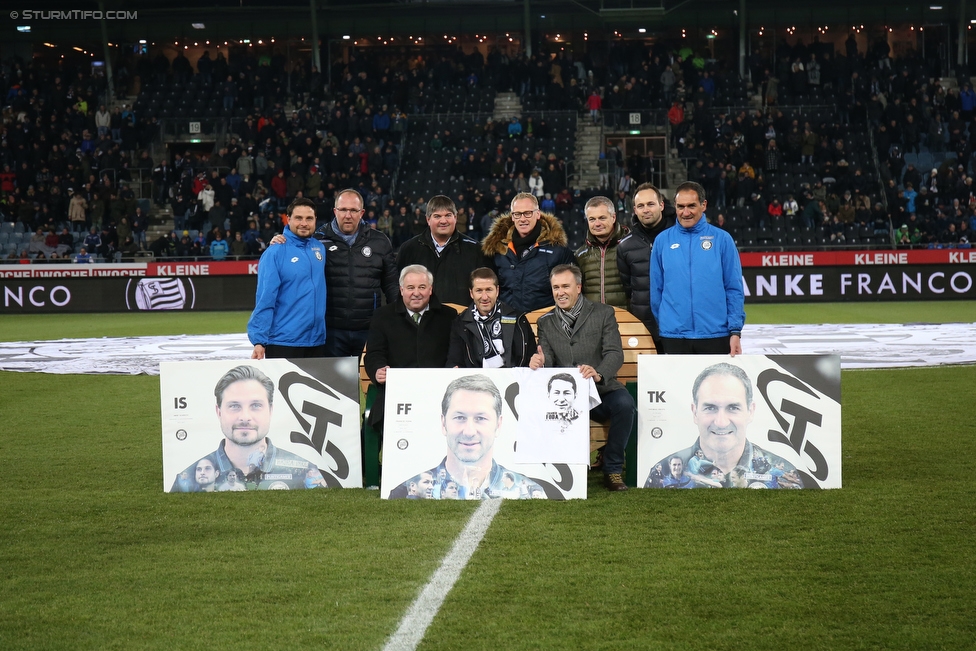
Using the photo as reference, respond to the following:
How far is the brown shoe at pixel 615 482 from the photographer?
22.1 ft

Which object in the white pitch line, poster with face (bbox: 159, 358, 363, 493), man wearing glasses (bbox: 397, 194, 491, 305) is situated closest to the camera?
the white pitch line

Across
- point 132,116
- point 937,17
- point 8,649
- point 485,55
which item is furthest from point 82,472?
point 937,17

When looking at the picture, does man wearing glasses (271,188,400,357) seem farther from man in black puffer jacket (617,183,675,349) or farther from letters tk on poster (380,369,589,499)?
man in black puffer jacket (617,183,675,349)

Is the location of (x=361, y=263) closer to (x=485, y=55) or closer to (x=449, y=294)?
(x=449, y=294)

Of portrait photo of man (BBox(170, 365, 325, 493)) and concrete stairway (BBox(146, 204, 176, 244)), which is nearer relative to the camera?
portrait photo of man (BBox(170, 365, 325, 493))

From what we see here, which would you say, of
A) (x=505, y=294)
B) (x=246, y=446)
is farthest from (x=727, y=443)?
(x=246, y=446)

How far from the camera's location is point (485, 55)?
4097 centimetres

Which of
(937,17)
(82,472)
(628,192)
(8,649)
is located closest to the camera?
(8,649)

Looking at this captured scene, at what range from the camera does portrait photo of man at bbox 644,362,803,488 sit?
264 inches

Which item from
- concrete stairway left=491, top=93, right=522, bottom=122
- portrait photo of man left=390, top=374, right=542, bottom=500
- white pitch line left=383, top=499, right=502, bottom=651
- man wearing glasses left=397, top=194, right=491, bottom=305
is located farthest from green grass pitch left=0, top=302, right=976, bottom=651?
concrete stairway left=491, top=93, right=522, bottom=122

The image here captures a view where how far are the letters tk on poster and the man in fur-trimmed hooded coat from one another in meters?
1.16

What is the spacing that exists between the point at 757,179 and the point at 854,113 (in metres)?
5.89

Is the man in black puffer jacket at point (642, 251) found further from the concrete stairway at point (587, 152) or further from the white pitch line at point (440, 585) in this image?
the concrete stairway at point (587, 152)

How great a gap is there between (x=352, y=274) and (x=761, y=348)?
8923 millimetres
